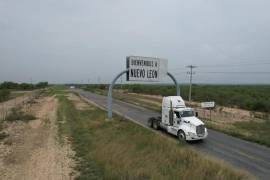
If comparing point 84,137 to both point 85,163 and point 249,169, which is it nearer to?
point 85,163

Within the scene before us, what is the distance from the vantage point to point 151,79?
74.3ft

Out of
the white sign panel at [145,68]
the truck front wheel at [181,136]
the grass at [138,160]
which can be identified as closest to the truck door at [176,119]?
the truck front wheel at [181,136]

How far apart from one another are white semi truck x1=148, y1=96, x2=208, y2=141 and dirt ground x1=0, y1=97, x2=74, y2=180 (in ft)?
24.5

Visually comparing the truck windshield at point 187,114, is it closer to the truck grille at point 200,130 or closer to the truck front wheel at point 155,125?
the truck grille at point 200,130

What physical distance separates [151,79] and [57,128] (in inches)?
375

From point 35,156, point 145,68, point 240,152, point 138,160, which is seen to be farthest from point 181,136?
point 35,156

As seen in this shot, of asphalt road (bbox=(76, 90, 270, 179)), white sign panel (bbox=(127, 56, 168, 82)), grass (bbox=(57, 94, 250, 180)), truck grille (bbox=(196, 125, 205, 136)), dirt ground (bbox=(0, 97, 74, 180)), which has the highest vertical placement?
white sign panel (bbox=(127, 56, 168, 82))

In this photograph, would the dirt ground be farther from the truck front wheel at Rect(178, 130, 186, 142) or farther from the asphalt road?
the asphalt road

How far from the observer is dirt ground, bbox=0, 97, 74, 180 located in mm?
9469

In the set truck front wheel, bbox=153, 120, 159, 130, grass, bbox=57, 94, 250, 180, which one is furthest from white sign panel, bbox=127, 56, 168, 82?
grass, bbox=57, 94, 250, 180

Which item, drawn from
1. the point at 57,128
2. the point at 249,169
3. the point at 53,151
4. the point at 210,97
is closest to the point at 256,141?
the point at 249,169

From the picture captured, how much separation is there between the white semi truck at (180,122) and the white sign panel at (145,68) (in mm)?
4836

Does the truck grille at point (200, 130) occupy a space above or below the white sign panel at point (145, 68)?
below

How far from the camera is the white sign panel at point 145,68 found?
72.9 feet
